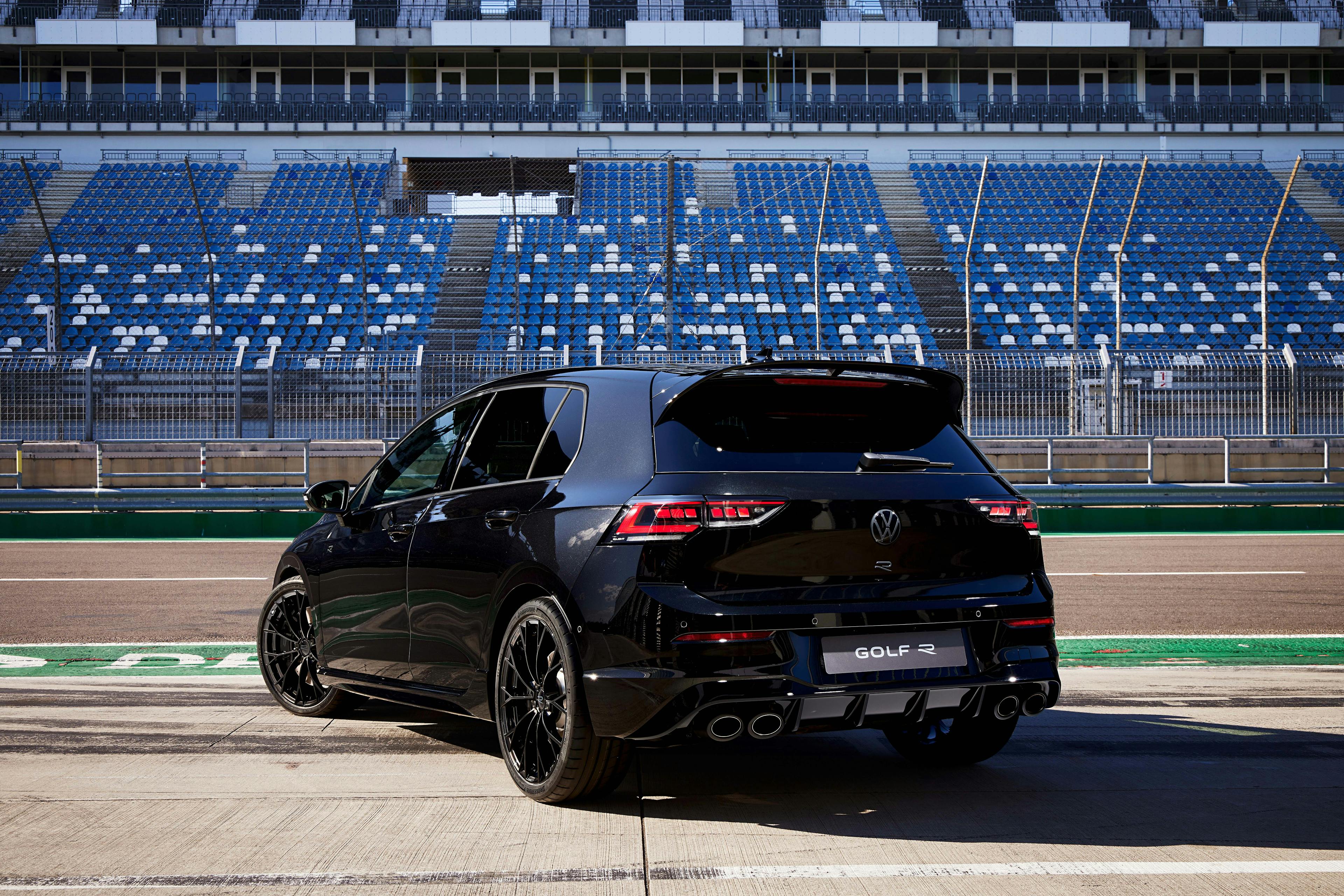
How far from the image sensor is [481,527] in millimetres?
4590

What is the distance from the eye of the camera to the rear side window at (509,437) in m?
4.65

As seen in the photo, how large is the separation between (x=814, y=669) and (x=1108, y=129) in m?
42.7

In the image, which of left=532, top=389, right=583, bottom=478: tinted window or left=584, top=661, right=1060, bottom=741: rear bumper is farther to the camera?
left=532, top=389, right=583, bottom=478: tinted window

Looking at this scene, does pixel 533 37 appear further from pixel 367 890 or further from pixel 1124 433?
pixel 367 890

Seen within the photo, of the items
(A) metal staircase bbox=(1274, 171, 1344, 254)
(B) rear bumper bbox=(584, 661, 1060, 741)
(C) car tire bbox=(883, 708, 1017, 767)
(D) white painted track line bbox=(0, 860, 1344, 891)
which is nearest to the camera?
(D) white painted track line bbox=(0, 860, 1344, 891)

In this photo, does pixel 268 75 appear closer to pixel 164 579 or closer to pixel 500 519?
pixel 164 579

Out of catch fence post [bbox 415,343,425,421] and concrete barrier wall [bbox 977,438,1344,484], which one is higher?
catch fence post [bbox 415,343,425,421]

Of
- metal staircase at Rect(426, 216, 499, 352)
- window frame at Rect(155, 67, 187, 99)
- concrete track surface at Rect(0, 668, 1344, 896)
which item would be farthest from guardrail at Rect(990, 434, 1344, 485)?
window frame at Rect(155, 67, 187, 99)

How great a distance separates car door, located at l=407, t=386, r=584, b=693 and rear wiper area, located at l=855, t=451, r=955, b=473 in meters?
1.00

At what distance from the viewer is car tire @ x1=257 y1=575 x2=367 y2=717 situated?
588cm

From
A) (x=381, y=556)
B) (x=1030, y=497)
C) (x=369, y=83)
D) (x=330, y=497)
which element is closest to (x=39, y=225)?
(x=369, y=83)

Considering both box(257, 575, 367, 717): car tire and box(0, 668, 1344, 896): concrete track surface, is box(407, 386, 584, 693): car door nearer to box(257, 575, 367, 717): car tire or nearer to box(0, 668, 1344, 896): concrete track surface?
box(0, 668, 1344, 896): concrete track surface

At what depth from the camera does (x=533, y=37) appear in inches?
1665

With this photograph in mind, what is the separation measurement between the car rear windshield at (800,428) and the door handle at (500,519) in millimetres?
649
